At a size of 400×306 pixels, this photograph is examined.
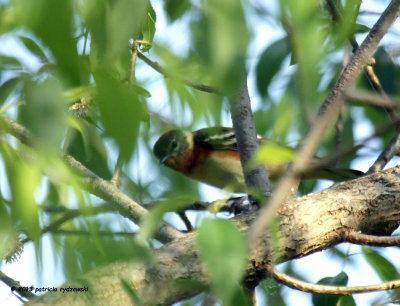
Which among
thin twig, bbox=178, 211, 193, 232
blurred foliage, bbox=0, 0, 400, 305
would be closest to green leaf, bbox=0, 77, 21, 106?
blurred foliage, bbox=0, 0, 400, 305

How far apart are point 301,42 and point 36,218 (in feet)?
2.79

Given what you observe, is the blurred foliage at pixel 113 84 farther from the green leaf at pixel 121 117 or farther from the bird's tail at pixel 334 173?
the bird's tail at pixel 334 173

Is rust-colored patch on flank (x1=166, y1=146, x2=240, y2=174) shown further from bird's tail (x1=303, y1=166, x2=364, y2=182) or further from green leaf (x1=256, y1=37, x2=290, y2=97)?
green leaf (x1=256, y1=37, x2=290, y2=97)

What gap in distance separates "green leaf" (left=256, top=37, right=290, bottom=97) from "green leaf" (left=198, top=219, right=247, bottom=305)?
35.4 inches

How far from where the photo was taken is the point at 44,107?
113cm

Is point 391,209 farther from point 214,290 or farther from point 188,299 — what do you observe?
point 214,290

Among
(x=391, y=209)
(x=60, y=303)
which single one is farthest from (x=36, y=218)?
(x=391, y=209)

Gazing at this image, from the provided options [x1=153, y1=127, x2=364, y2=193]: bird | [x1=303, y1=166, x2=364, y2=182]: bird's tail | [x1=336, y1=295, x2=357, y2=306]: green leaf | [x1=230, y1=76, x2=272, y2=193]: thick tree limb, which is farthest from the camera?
[x1=153, y1=127, x2=364, y2=193]: bird

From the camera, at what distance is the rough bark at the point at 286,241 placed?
2.48 meters

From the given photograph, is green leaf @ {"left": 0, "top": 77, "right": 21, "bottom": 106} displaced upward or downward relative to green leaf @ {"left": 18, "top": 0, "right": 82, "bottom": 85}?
upward

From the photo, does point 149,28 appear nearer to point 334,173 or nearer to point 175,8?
point 175,8

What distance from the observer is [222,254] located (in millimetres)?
1312

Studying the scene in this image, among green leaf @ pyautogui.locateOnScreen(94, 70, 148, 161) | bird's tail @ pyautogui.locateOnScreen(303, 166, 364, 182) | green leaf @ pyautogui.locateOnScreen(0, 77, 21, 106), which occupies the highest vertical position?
bird's tail @ pyautogui.locateOnScreen(303, 166, 364, 182)

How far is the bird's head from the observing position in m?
7.74
